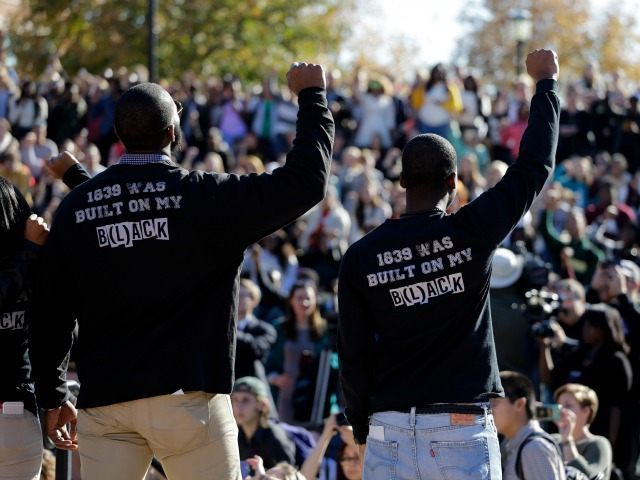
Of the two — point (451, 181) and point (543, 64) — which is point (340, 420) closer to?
point (451, 181)

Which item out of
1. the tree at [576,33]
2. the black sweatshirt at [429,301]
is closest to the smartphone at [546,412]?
the black sweatshirt at [429,301]

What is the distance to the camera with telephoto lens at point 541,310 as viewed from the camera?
8.72 m

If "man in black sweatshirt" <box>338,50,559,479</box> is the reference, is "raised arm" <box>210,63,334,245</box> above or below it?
above

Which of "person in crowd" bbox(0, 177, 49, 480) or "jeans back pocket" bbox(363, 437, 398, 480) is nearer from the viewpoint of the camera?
"jeans back pocket" bbox(363, 437, 398, 480)

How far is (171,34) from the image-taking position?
115 ft

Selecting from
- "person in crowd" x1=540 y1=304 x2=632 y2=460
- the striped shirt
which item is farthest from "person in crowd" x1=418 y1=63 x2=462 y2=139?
Result: the striped shirt

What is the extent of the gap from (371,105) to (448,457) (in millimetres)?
15021

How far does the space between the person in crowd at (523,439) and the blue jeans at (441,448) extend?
186 cm

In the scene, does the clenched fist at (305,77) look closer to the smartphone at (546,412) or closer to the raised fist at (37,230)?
the raised fist at (37,230)

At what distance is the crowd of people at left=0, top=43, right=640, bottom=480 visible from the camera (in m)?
8.01

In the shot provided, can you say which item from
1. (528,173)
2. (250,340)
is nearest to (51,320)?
(528,173)

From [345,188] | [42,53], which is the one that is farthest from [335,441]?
[42,53]

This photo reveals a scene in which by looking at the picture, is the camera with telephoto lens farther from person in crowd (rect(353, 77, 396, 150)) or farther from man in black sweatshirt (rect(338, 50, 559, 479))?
person in crowd (rect(353, 77, 396, 150))

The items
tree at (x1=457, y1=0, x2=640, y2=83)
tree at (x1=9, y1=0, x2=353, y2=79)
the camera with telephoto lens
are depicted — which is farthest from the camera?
tree at (x1=457, y1=0, x2=640, y2=83)
